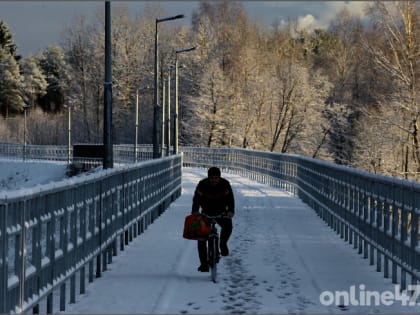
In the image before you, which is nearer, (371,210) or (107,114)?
(371,210)

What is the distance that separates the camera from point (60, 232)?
10.6 metres

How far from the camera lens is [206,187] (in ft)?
43.4

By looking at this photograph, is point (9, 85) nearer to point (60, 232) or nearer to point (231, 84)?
point (231, 84)

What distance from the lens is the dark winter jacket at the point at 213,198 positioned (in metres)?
13.2

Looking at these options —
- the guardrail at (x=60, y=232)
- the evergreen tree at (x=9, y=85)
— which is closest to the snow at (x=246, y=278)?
the guardrail at (x=60, y=232)

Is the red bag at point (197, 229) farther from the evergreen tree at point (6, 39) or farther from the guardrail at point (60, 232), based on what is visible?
the evergreen tree at point (6, 39)

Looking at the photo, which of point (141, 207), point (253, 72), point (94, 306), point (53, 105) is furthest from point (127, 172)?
point (53, 105)

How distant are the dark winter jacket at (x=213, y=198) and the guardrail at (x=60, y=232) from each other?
1374mm

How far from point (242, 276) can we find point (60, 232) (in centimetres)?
351

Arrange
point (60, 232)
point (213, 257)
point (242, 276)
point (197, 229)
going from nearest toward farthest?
point (60, 232) → point (213, 257) → point (197, 229) → point (242, 276)

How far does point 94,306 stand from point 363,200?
5740 mm

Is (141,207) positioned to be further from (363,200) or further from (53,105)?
(53,105)

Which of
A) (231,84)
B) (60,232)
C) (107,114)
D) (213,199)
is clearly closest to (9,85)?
(231,84)

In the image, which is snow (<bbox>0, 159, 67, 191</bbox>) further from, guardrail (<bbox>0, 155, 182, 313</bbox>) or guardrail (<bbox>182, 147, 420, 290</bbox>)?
guardrail (<bbox>0, 155, 182, 313</bbox>)
